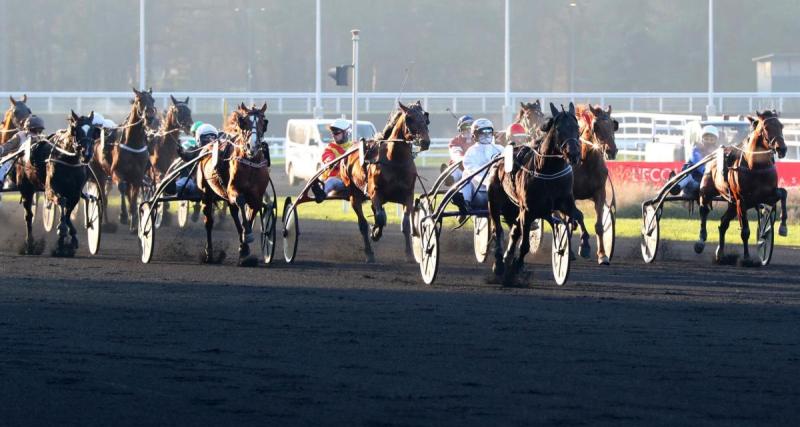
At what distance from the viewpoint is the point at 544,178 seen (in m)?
12.6

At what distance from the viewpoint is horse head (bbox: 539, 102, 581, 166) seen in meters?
12.2

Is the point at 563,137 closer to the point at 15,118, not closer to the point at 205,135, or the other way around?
the point at 205,135

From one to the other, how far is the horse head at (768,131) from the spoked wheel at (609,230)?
156 cm

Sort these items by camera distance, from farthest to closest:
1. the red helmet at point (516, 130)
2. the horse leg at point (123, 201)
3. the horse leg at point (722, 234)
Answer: the horse leg at point (123, 201) < the red helmet at point (516, 130) < the horse leg at point (722, 234)

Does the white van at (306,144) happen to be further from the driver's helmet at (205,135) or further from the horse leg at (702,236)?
the horse leg at (702,236)

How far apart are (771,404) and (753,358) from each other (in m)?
1.57

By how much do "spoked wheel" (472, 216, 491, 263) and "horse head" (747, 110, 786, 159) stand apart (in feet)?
8.95

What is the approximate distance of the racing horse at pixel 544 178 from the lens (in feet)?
40.8

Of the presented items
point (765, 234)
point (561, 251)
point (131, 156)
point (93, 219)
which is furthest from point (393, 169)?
point (131, 156)

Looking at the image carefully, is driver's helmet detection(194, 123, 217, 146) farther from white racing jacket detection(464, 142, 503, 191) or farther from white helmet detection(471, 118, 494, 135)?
white racing jacket detection(464, 142, 503, 191)


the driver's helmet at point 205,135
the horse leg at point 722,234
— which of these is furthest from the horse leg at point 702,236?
the driver's helmet at point 205,135

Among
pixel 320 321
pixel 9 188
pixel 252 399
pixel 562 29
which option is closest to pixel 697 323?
pixel 320 321

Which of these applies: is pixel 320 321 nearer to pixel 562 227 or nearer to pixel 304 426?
pixel 562 227

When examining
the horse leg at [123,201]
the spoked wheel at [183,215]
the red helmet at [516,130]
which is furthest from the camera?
the spoked wheel at [183,215]
